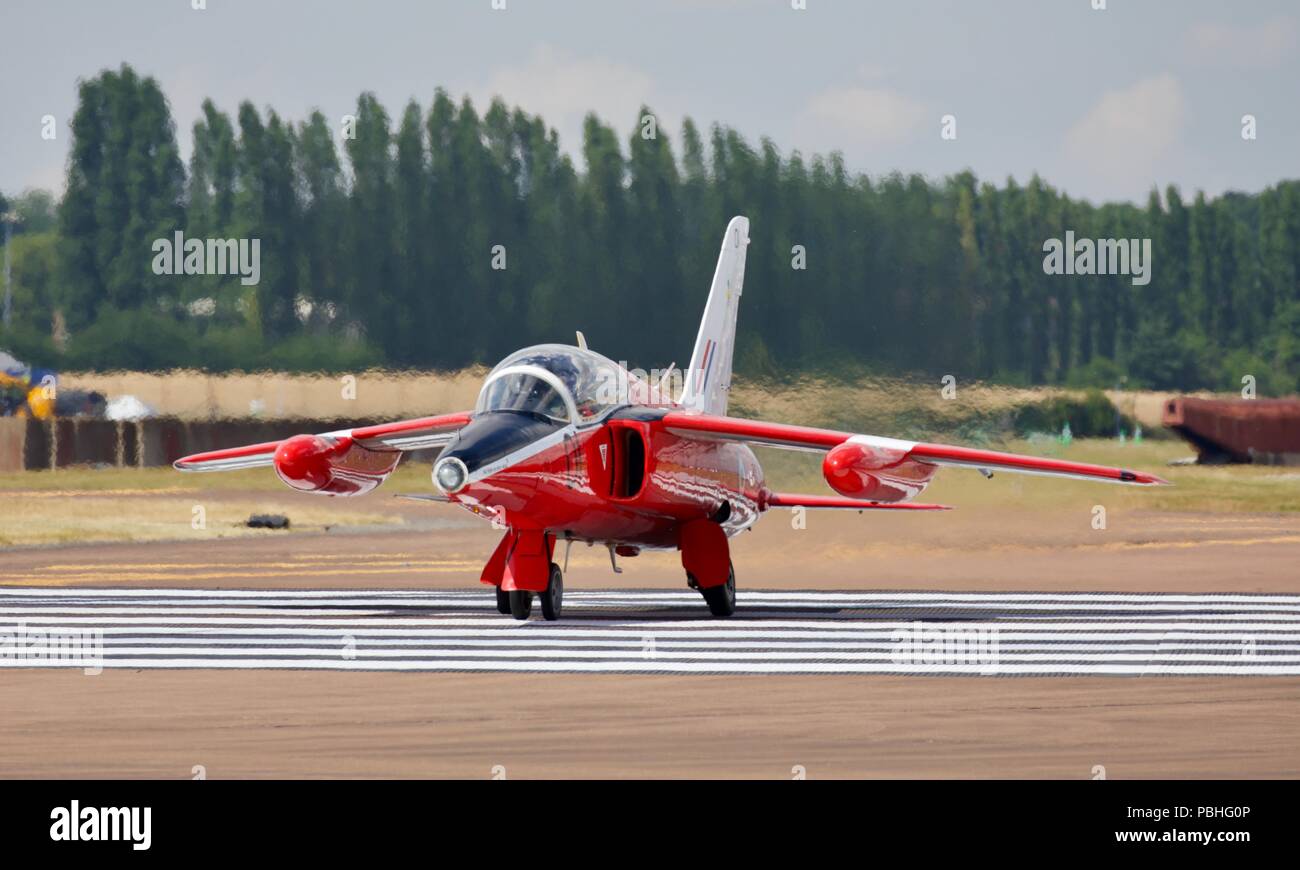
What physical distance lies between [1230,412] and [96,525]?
24.4m

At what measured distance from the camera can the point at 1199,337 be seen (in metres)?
45.3

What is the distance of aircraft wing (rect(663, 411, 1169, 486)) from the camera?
21.2m

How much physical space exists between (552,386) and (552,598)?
2540 millimetres

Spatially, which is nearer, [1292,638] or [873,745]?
[873,745]

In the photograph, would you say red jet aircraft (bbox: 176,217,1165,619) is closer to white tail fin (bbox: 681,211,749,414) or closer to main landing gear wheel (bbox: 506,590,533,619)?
main landing gear wheel (bbox: 506,590,533,619)

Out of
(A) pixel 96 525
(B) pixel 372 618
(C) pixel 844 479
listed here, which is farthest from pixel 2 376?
(C) pixel 844 479

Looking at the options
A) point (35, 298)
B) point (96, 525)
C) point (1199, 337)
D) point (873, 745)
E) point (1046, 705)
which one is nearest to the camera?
point (873, 745)

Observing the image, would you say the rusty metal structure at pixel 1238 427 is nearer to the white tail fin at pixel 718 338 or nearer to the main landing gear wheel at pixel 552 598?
the white tail fin at pixel 718 338

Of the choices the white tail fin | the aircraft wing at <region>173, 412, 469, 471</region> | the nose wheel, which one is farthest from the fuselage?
the white tail fin

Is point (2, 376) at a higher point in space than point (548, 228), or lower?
lower

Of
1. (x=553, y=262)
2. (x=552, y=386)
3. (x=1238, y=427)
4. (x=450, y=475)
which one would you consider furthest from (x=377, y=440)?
(x=1238, y=427)

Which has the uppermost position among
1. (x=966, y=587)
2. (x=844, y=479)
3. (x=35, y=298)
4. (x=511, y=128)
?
(x=511, y=128)
